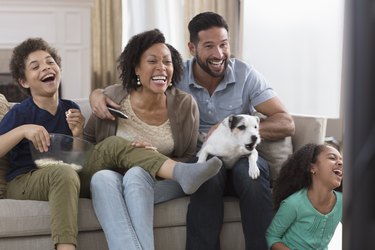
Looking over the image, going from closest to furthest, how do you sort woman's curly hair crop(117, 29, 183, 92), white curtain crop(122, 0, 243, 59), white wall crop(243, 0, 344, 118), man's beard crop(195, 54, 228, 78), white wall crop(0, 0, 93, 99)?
woman's curly hair crop(117, 29, 183, 92) < man's beard crop(195, 54, 228, 78) < white wall crop(243, 0, 344, 118) < white curtain crop(122, 0, 243, 59) < white wall crop(0, 0, 93, 99)

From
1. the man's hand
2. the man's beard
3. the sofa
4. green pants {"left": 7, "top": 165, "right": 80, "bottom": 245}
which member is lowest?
the sofa

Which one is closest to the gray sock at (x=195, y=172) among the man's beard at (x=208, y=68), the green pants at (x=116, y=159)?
the green pants at (x=116, y=159)

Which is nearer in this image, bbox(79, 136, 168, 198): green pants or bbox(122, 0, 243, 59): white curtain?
bbox(79, 136, 168, 198): green pants

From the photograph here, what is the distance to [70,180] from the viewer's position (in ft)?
6.30

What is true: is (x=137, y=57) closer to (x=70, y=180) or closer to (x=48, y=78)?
(x=48, y=78)

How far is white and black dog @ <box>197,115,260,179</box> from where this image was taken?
2.19 m

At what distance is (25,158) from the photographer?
214cm

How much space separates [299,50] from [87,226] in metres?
2.60

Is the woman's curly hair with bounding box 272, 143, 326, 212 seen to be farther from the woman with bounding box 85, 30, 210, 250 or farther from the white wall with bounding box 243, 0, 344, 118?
the white wall with bounding box 243, 0, 344, 118

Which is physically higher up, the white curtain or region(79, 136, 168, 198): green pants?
the white curtain

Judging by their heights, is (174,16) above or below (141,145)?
above

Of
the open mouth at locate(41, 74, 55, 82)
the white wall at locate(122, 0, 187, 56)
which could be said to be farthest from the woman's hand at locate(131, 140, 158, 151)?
the white wall at locate(122, 0, 187, 56)

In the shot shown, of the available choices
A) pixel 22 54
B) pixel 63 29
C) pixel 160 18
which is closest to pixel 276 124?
pixel 22 54

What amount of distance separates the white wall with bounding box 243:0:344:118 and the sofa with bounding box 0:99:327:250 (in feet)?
6.55
